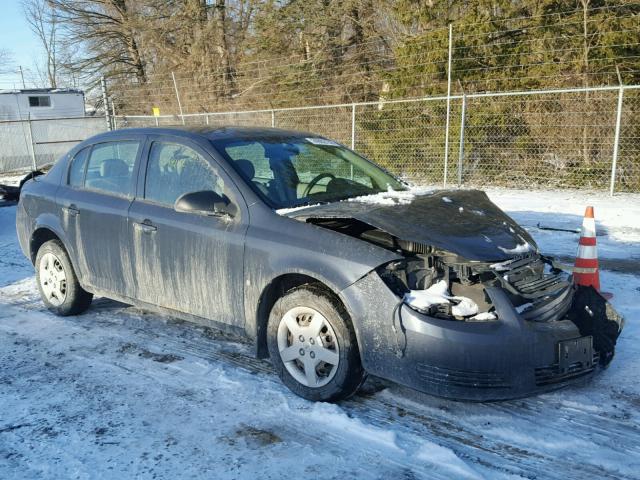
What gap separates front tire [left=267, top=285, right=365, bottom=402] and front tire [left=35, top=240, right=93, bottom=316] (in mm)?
2380

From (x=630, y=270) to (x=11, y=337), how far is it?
19.9 ft

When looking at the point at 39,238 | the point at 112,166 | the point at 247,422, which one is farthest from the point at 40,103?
the point at 247,422

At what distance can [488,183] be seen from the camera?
1277 centimetres

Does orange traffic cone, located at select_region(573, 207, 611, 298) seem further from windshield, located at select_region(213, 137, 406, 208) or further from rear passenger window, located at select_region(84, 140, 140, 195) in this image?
rear passenger window, located at select_region(84, 140, 140, 195)

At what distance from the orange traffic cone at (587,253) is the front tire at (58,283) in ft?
14.2

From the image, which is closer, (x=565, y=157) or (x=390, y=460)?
(x=390, y=460)

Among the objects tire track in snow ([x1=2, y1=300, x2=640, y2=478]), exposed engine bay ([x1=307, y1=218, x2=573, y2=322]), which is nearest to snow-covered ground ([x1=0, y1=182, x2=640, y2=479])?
tire track in snow ([x1=2, y1=300, x2=640, y2=478])

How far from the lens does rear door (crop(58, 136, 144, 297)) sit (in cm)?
443

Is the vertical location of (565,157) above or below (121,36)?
below

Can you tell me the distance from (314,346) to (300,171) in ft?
Answer: 4.75

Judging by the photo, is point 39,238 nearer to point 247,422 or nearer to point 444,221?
point 247,422

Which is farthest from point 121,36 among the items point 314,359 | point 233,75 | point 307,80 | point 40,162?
point 314,359

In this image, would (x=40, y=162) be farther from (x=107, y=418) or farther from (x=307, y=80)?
(x=107, y=418)

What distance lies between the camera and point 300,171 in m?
4.21
